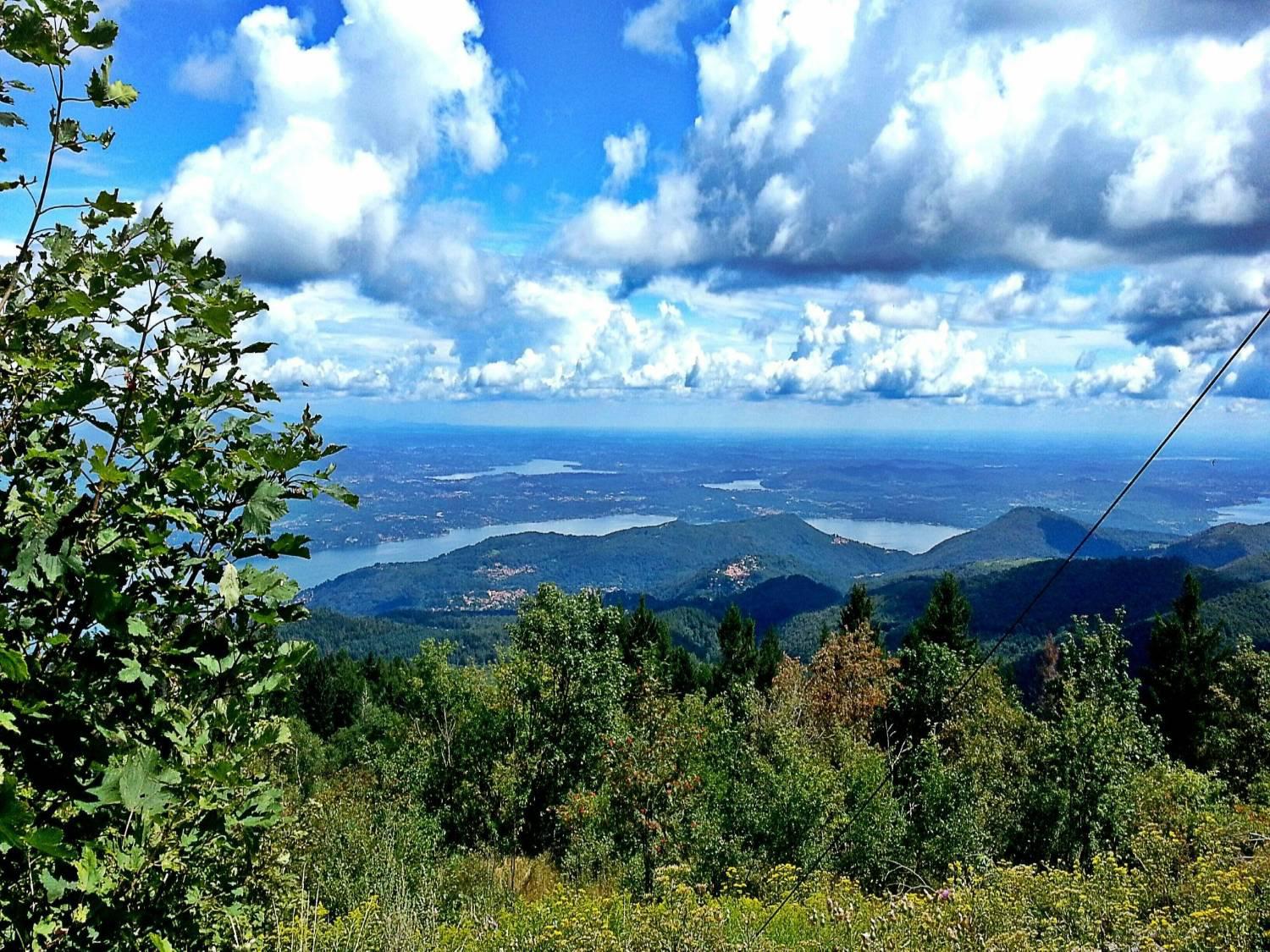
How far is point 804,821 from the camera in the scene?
1853 cm

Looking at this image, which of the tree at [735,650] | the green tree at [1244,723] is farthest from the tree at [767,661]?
the green tree at [1244,723]

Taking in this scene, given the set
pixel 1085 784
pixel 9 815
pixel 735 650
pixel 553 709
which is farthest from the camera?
pixel 735 650

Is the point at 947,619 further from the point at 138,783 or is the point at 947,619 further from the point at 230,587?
the point at 138,783

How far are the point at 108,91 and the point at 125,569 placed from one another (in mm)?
1450

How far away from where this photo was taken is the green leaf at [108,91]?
7.66 feet

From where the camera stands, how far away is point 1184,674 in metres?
35.3

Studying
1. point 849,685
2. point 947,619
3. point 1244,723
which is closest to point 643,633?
point 849,685

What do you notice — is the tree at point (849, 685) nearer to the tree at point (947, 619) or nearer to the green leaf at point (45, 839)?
the tree at point (947, 619)

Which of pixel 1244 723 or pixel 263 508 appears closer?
pixel 263 508

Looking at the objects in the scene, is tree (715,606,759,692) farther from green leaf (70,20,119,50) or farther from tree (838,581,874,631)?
green leaf (70,20,119,50)

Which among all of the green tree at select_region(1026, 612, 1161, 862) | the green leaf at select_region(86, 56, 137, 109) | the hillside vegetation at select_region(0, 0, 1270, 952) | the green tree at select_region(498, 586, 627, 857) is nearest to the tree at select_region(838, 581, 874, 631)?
the hillside vegetation at select_region(0, 0, 1270, 952)

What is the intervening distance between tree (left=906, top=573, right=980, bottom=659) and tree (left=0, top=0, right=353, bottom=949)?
41.1 meters

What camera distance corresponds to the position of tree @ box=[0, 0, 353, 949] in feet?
7.09

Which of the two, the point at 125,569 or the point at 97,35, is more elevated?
the point at 97,35
